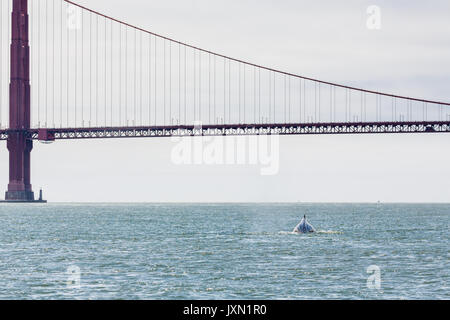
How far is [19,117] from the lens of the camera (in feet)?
473

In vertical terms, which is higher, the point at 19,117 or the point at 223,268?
the point at 19,117

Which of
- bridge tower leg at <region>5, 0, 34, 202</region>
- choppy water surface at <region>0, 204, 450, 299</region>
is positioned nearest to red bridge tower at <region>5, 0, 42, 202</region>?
bridge tower leg at <region>5, 0, 34, 202</region>

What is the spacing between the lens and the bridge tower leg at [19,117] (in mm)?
142000

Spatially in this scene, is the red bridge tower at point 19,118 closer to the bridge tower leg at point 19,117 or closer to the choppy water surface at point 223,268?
the bridge tower leg at point 19,117

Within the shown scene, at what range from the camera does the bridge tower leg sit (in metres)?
142

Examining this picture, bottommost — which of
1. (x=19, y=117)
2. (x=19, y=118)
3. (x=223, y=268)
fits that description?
(x=223, y=268)

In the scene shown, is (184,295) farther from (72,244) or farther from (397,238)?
(397,238)

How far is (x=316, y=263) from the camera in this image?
122 ft

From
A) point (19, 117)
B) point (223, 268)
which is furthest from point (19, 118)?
point (223, 268)

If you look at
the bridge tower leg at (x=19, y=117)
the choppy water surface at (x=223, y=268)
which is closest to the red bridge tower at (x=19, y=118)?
the bridge tower leg at (x=19, y=117)

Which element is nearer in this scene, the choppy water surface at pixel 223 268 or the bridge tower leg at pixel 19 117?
the choppy water surface at pixel 223 268

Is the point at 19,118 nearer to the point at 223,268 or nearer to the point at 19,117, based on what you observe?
the point at 19,117

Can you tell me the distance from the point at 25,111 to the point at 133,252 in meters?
106
